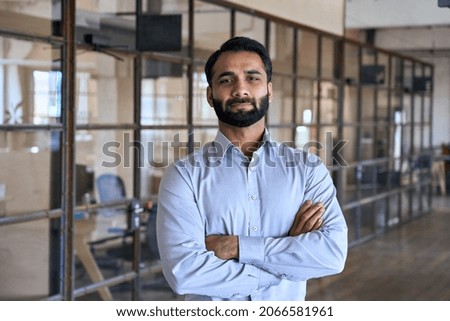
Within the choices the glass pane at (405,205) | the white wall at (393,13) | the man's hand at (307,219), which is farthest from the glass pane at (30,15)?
the glass pane at (405,205)

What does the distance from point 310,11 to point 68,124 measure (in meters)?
2.81

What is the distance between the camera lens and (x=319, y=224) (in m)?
1.77

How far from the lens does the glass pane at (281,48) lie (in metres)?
5.52

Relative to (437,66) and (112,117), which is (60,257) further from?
(437,66)

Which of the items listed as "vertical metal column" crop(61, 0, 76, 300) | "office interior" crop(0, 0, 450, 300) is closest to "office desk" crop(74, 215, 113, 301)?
"office interior" crop(0, 0, 450, 300)

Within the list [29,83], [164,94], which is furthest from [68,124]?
[164,94]

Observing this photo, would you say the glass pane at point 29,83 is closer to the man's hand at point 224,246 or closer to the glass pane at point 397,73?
the man's hand at point 224,246

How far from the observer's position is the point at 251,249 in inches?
66.6

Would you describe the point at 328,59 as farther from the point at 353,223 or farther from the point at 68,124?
the point at 68,124

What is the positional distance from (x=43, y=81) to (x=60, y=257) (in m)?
0.79

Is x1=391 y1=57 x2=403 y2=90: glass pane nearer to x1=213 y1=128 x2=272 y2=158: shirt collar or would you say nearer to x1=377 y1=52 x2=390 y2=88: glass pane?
x1=377 y1=52 x2=390 y2=88: glass pane

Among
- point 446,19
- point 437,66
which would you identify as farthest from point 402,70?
point 446,19

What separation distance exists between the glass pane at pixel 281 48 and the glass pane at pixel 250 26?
19cm

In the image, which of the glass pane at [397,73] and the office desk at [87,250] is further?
the glass pane at [397,73]
